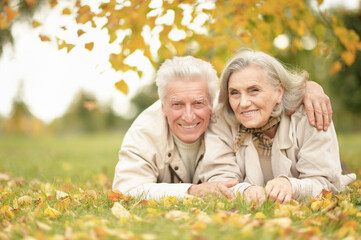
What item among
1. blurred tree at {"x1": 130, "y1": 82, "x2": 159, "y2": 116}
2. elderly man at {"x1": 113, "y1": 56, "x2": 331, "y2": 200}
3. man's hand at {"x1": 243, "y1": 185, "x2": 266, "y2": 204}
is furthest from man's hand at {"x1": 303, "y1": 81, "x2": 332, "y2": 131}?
blurred tree at {"x1": 130, "y1": 82, "x2": 159, "y2": 116}

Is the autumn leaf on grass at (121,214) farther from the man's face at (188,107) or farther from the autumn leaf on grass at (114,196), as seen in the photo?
the man's face at (188,107)

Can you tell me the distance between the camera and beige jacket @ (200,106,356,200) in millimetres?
2918

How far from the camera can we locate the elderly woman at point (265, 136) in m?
2.96

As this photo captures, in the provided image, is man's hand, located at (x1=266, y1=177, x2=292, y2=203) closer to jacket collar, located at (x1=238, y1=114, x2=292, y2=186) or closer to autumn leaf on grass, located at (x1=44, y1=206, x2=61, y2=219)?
jacket collar, located at (x1=238, y1=114, x2=292, y2=186)

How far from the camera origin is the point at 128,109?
3959 centimetres

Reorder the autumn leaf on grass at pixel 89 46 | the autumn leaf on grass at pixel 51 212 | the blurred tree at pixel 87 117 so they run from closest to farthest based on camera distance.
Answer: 1. the autumn leaf on grass at pixel 51 212
2. the autumn leaf on grass at pixel 89 46
3. the blurred tree at pixel 87 117

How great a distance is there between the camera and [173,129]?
342 centimetres

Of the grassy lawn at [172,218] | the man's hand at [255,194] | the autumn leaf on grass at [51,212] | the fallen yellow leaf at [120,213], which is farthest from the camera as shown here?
the man's hand at [255,194]

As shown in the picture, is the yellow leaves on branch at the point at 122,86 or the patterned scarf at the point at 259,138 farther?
the yellow leaves on branch at the point at 122,86

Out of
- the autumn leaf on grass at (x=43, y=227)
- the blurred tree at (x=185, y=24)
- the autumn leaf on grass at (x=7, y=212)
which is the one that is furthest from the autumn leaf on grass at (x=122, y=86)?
the autumn leaf on grass at (x=43, y=227)

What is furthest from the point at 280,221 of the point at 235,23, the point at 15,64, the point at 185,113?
the point at 15,64

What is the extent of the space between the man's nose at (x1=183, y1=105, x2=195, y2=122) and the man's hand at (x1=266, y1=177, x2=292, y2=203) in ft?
3.08

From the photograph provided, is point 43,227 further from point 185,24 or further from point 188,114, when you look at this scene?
point 185,24

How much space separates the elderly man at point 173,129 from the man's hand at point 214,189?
33 cm
